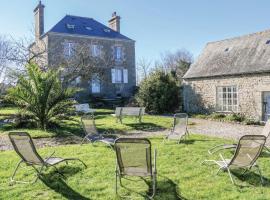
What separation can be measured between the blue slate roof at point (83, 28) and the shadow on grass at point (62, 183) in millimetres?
27916

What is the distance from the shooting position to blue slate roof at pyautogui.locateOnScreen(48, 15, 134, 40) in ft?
113

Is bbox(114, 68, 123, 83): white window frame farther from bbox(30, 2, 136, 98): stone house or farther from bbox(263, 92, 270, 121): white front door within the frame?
bbox(263, 92, 270, 121): white front door

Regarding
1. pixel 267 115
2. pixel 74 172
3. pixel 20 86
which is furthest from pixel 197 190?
pixel 267 115

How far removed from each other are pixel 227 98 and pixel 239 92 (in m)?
1.08

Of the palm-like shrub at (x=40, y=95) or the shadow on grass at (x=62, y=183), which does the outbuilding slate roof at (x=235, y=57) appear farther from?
the shadow on grass at (x=62, y=183)

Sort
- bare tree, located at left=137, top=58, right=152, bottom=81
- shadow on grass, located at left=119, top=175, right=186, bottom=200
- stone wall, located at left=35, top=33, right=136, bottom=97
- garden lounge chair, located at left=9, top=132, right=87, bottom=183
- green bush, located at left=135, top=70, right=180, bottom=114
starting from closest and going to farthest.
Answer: shadow on grass, located at left=119, top=175, right=186, bottom=200 → garden lounge chair, located at left=9, top=132, right=87, bottom=183 → green bush, located at left=135, top=70, right=180, bottom=114 → stone wall, located at left=35, top=33, right=136, bottom=97 → bare tree, located at left=137, top=58, right=152, bottom=81

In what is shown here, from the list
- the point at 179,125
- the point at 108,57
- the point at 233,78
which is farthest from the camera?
the point at 108,57

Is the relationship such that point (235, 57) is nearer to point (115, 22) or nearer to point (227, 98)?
point (227, 98)

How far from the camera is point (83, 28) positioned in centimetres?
3575

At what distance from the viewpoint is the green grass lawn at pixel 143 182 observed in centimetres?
567

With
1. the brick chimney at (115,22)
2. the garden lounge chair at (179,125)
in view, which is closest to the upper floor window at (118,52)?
the brick chimney at (115,22)

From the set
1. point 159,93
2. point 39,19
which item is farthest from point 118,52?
point 159,93

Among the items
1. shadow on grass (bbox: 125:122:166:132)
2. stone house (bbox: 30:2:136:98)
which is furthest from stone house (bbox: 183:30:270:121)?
stone house (bbox: 30:2:136:98)

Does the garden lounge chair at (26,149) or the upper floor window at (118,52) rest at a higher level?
the upper floor window at (118,52)
